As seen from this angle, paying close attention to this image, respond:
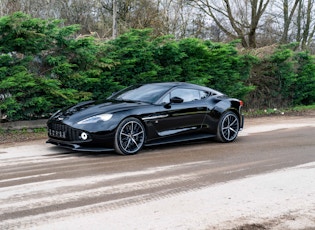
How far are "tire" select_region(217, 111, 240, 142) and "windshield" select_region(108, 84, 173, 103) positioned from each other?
1.58 m

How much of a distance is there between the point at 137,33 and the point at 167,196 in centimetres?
865

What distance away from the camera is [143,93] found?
922cm

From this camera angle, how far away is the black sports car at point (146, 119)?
7.88 m

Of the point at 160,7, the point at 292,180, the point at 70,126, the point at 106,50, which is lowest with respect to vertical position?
the point at 292,180

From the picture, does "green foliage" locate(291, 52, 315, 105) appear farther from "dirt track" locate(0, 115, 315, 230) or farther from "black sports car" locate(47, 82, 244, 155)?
"dirt track" locate(0, 115, 315, 230)

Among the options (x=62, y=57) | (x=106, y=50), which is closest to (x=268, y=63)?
(x=106, y=50)

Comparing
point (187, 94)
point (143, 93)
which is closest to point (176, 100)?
point (187, 94)

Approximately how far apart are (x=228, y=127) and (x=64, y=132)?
389 cm

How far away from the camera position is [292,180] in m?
6.36

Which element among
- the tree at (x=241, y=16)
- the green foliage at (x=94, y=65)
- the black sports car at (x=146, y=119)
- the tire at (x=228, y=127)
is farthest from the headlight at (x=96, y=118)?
the tree at (x=241, y=16)

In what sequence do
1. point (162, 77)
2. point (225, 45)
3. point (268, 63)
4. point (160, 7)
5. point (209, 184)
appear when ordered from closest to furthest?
point (209, 184), point (162, 77), point (225, 45), point (268, 63), point (160, 7)

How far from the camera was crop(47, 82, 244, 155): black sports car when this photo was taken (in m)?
7.88

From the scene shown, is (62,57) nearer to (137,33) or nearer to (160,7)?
(137,33)

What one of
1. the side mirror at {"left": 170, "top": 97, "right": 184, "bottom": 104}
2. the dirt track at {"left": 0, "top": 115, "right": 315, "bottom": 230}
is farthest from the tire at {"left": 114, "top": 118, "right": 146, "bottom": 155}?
the side mirror at {"left": 170, "top": 97, "right": 184, "bottom": 104}
